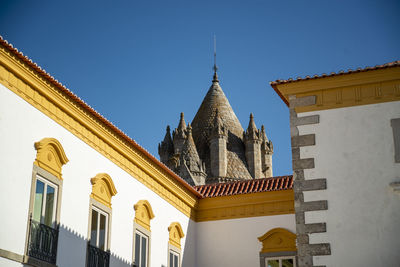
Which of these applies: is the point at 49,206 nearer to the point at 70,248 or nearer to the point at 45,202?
the point at 45,202

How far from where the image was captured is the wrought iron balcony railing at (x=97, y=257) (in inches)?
564

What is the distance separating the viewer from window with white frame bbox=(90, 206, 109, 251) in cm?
1470

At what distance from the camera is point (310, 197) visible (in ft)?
41.6

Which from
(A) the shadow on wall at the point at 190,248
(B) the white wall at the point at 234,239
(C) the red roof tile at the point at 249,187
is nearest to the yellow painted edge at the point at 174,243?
(A) the shadow on wall at the point at 190,248

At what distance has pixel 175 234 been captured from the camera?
18672 mm

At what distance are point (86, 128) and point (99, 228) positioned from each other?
2190mm

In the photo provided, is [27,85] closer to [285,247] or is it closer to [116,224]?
[116,224]

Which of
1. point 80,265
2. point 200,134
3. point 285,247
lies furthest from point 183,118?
point 80,265

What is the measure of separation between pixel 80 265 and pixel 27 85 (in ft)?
12.4

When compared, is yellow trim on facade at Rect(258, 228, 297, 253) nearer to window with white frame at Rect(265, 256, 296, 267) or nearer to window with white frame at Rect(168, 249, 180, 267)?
window with white frame at Rect(265, 256, 296, 267)

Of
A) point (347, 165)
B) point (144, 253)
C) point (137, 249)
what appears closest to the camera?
point (347, 165)

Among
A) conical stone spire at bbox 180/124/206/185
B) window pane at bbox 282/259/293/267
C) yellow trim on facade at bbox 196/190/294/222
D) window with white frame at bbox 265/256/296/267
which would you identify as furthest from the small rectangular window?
conical stone spire at bbox 180/124/206/185

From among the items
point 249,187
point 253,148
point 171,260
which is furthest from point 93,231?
point 253,148

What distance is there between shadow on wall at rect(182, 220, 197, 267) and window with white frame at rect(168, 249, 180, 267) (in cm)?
35
